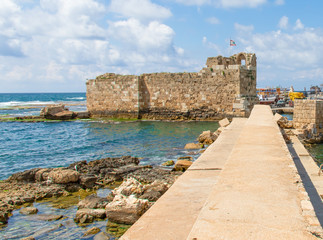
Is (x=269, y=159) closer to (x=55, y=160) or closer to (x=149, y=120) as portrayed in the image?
(x=55, y=160)

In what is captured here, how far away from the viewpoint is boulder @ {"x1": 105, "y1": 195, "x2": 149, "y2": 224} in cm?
501

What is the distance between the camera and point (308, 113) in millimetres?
14812

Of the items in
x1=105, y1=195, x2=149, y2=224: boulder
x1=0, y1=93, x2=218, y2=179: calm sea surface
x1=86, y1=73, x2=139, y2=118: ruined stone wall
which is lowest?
x1=0, y1=93, x2=218, y2=179: calm sea surface

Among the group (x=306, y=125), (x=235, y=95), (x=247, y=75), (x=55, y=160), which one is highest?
(x=247, y=75)

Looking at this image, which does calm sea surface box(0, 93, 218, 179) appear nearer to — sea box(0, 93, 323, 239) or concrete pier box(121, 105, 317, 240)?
sea box(0, 93, 323, 239)

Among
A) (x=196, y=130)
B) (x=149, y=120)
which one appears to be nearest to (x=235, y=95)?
(x=196, y=130)

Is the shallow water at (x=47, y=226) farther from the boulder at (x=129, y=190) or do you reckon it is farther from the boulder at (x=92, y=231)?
the boulder at (x=129, y=190)

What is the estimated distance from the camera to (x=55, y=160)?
38.3 feet

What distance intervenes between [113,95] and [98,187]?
16.5m

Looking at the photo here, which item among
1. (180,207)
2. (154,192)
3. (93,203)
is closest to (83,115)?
(93,203)

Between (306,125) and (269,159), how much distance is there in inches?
435

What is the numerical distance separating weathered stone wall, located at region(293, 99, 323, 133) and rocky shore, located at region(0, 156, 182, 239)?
8578 mm

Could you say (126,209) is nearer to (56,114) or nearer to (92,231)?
(92,231)

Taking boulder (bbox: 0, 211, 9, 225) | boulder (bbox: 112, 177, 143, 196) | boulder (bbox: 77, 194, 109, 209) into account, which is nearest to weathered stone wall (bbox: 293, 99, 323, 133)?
boulder (bbox: 112, 177, 143, 196)
